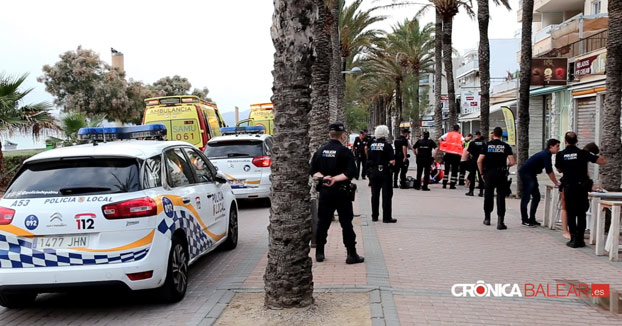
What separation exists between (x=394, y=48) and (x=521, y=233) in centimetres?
3145

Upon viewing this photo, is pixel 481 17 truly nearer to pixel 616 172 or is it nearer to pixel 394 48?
pixel 616 172

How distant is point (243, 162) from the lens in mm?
12391

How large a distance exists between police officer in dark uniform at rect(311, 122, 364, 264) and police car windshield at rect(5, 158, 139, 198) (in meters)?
2.45

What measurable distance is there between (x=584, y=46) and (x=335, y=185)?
61.0 feet

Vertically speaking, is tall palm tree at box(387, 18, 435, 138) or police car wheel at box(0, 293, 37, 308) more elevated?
tall palm tree at box(387, 18, 435, 138)

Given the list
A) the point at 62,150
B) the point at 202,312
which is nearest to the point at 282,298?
the point at 202,312

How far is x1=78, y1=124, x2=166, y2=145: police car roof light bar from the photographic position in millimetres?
6777

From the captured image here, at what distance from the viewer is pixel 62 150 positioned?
585cm

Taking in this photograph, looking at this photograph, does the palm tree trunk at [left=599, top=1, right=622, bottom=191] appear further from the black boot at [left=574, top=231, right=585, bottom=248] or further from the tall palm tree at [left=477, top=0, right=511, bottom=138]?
the tall palm tree at [left=477, top=0, right=511, bottom=138]

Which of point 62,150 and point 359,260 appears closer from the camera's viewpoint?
point 62,150

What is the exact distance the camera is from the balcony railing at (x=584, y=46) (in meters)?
20.1

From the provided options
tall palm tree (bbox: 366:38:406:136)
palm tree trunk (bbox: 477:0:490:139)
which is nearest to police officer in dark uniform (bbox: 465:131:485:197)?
palm tree trunk (bbox: 477:0:490:139)

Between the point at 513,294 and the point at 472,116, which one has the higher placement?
the point at 472,116

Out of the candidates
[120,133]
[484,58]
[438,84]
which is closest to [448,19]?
[438,84]
